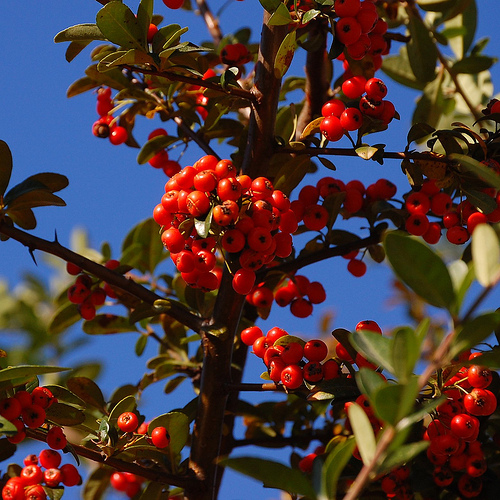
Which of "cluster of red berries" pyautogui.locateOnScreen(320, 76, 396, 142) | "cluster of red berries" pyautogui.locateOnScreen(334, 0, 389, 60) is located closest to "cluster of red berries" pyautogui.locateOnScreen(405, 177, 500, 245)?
"cluster of red berries" pyautogui.locateOnScreen(320, 76, 396, 142)

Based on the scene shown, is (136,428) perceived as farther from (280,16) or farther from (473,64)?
(473,64)

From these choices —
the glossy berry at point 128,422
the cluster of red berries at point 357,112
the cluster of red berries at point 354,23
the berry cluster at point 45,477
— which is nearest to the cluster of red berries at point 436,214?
the cluster of red berries at point 357,112

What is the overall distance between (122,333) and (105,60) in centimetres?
133

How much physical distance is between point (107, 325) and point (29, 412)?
1094 millimetres

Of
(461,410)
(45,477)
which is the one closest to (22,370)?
(45,477)

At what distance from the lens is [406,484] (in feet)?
7.08

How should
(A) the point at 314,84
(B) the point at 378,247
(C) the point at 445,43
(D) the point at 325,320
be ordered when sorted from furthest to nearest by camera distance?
1. (D) the point at 325,320
2. (C) the point at 445,43
3. (A) the point at 314,84
4. (B) the point at 378,247

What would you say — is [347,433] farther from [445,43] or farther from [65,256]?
[445,43]

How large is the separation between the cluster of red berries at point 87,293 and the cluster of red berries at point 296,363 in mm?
866

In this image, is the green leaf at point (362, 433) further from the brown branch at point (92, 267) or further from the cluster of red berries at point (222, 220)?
the brown branch at point (92, 267)

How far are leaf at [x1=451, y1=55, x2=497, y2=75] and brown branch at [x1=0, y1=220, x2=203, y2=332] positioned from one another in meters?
1.78

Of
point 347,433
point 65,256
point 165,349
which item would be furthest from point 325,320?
point 65,256

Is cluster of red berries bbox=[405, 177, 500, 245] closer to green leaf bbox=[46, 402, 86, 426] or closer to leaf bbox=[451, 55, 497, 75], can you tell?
leaf bbox=[451, 55, 497, 75]

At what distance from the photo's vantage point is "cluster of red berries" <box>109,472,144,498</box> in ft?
9.24
